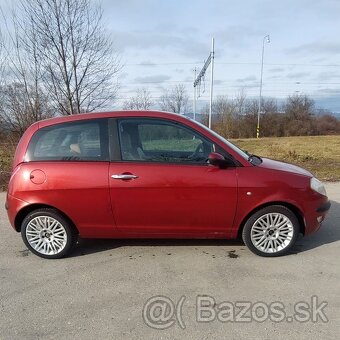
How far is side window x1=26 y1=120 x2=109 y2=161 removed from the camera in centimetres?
423

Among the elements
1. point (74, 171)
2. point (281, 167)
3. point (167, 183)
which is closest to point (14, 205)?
point (74, 171)

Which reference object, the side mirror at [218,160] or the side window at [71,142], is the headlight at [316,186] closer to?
the side mirror at [218,160]

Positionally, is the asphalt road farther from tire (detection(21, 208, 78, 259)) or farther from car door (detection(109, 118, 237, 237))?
car door (detection(109, 118, 237, 237))

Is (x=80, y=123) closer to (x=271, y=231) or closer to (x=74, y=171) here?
(x=74, y=171)

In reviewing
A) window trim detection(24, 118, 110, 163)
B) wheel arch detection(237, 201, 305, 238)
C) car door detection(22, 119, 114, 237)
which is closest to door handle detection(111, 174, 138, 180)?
car door detection(22, 119, 114, 237)

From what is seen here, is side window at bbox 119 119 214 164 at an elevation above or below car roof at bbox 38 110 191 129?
below

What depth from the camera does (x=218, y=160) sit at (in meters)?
4.08

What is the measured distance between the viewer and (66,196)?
420 centimetres

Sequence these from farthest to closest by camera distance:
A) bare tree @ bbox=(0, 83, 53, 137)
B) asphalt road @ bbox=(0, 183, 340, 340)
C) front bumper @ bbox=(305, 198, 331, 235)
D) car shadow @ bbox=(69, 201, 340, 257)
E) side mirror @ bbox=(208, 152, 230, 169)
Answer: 1. bare tree @ bbox=(0, 83, 53, 137)
2. car shadow @ bbox=(69, 201, 340, 257)
3. front bumper @ bbox=(305, 198, 331, 235)
4. side mirror @ bbox=(208, 152, 230, 169)
5. asphalt road @ bbox=(0, 183, 340, 340)

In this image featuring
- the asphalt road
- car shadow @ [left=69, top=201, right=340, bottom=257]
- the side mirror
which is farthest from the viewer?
car shadow @ [left=69, top=201, right=340, bottom=257]

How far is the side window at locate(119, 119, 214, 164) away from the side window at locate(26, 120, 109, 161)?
259 millimetres

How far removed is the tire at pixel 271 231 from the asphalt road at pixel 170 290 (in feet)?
0.43

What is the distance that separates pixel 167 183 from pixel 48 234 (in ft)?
5.22

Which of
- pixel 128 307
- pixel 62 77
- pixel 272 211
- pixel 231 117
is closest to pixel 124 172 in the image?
pixel 128 307
